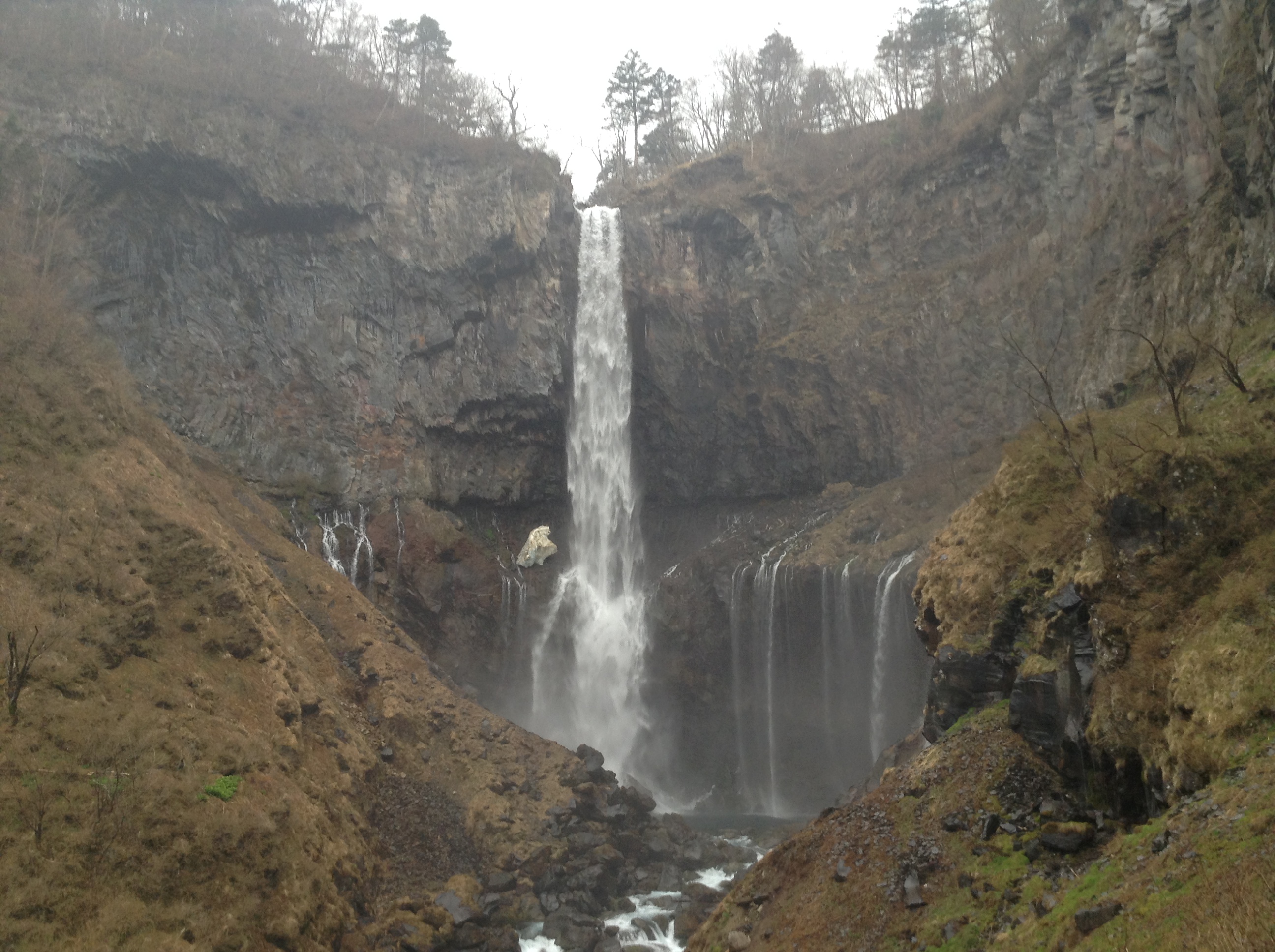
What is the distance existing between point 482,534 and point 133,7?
1295 inches

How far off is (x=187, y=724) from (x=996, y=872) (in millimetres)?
15471

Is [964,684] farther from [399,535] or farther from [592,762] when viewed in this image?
[399,535]

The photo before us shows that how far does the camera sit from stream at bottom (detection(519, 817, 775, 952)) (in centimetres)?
1859

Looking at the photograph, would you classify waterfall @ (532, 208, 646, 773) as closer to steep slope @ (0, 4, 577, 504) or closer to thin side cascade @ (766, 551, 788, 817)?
steep slope @ (0, 4, 577, 504)

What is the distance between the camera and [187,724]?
57.4 feet

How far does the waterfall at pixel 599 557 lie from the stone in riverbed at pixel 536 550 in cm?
124

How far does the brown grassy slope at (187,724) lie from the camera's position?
561 inches

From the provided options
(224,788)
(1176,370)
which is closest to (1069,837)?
(1176,370)

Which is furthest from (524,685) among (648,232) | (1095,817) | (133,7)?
(133,7)

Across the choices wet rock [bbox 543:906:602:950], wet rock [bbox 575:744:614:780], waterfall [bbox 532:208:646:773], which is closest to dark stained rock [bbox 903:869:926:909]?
wet rock [bbox 543:906:602:950]

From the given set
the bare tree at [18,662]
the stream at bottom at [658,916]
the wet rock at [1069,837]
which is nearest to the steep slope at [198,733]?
the bare tree at [18,662]

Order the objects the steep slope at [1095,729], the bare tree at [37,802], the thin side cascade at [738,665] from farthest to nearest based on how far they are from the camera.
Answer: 1. the thin side cascade at [738,665]
2. the bare tree at [37,802]
3. the steep slope at [1095,729]

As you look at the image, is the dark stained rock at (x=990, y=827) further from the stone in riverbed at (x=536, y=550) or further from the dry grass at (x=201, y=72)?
the dry grass at (x=201, y=72)

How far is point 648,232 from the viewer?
43.4 m
